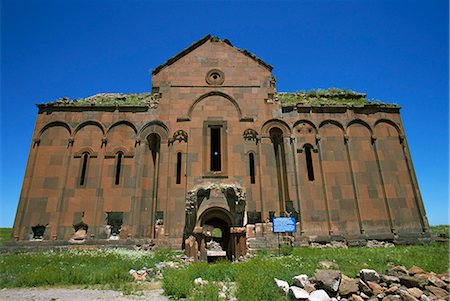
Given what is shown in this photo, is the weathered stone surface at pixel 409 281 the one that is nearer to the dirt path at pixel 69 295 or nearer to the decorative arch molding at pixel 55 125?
the dirt path at pixel 69 295

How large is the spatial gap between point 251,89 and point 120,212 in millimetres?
10279

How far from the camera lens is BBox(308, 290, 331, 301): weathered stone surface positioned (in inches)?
219

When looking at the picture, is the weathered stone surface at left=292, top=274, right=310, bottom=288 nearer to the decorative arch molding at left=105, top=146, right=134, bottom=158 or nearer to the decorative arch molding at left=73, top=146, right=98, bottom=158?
the decorative arch molding at left=105, top=146, right=134, bottom=158

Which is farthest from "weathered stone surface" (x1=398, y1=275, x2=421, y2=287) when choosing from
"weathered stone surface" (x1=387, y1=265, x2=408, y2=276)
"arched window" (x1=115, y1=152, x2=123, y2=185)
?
"arched window" (x1=115, y1=152, x2=123, y2=185)

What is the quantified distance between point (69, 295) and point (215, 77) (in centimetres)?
1341

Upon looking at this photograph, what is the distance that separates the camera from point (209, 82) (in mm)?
16359

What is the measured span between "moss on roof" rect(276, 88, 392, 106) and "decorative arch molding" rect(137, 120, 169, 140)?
7236 mm

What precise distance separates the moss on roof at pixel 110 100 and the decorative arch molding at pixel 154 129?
135cm

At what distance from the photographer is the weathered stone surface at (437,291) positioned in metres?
6.05

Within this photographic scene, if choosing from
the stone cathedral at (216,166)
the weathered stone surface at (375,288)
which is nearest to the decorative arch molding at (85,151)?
the stone cathedral at (216,166)

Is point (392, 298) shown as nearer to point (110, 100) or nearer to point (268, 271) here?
point (268, 271)

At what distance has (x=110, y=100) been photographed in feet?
54.5

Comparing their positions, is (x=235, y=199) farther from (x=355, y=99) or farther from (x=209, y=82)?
(x=355, y=99)

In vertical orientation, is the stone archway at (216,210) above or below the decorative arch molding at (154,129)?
below
